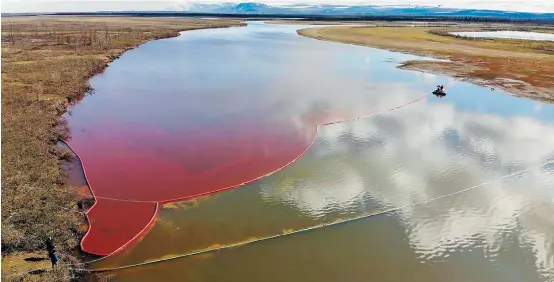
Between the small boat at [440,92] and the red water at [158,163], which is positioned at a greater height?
the small boat at [440,92]

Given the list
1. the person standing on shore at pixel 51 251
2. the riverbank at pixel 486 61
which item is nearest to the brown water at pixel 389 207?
the person standing on shore at pixel 51 251

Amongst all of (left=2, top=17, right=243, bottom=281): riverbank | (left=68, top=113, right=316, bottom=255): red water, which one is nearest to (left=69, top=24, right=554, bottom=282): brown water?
(left=68, top=113, right=316, bottom=255): red water

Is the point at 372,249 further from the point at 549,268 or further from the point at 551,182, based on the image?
the point at 551,182

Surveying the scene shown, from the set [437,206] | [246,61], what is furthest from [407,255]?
[246,61]

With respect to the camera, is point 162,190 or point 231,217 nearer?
point 231,217

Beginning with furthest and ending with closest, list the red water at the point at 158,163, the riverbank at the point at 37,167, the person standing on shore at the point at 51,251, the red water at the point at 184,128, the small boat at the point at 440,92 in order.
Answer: the small boat at the point at 440,92 < the red water at the point at 184,128 < the red water at the point at 158,163 < the riverbank at the point at 37,167 < the person standing on shore at the point at 51,251

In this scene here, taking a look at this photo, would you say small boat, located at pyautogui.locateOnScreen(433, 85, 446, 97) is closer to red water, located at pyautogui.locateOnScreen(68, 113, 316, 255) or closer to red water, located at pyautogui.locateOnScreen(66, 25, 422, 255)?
red water, located at pyautogui.locateOnScreen(66, 25, 422, 255)

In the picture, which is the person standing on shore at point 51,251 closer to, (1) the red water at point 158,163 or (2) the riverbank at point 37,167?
(2) the riverbank at point 37,167
